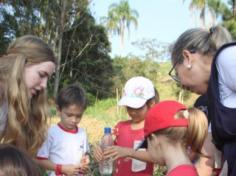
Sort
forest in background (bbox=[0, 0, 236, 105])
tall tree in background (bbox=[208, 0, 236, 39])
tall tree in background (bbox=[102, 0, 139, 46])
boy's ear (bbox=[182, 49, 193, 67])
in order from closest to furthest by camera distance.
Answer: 1. boy's ear (bbox=[182, 49, 193, 67])
2. tall tree in background (bbox=[208, 0, 236, 39])
3. forest in background (bbox=[0, 0, 236, 105])
4. tall tree in background (bbox=[102, 0, 139, 46])

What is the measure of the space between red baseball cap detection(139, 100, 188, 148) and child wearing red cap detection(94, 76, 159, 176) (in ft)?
3.51

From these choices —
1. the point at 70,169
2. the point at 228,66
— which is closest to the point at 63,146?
the point at 70,169

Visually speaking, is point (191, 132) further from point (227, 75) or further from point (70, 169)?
point (70, 169)

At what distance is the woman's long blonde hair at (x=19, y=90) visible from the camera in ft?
8.53

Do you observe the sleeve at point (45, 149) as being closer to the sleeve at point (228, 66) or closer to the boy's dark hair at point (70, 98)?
the boy's dark hair at point (70, 98)

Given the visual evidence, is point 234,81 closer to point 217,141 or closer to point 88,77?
point 217,141

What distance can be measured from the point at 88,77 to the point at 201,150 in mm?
25921

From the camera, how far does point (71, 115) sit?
369 centimetres

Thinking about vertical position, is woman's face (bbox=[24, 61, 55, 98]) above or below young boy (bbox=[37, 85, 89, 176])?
above

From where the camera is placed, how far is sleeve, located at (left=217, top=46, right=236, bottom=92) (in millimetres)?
1886

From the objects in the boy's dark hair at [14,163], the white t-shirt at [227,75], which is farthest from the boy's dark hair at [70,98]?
the boy's dark hair at [14,163]

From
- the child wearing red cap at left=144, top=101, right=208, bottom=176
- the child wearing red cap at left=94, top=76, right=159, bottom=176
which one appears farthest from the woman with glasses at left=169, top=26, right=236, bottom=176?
the child wearing red cap at left=94, top=76, right=159, bottom=176

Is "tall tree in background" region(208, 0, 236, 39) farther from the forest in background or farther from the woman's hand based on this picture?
the woman's hand

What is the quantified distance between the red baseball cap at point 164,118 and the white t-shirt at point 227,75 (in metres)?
0.39
